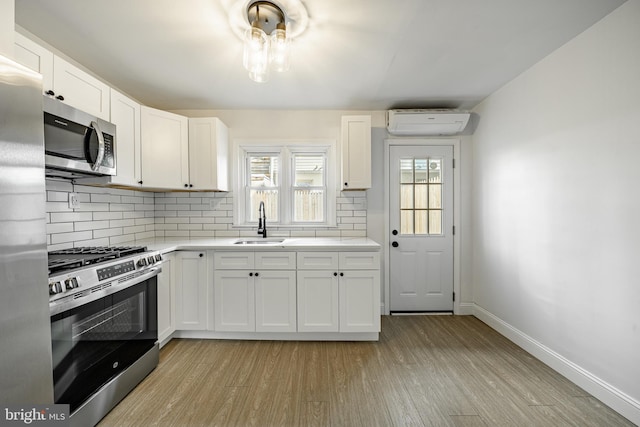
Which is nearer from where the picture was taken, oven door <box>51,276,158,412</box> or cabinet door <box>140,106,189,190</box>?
oven door <box>51,276,158,412</box>

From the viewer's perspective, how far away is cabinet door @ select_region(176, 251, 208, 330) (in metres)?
2.68

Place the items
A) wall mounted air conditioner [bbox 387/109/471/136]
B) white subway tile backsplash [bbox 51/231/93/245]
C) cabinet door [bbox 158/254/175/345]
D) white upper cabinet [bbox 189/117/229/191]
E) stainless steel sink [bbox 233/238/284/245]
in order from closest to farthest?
white subway tile backsplash [bbox 51/231/93/245] → cabinet door [bbox 158/254/175/345] → stainless steel sink [bbox 233/238/284/245] → white upper cabinet [bbox 189/117/229/191] → wall mounted air conditioner [bbox 387/109/471/136]

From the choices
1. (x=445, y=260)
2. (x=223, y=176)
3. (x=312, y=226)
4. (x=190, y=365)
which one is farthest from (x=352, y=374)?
(x=223, y=176)

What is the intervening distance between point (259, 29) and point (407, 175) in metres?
2.35

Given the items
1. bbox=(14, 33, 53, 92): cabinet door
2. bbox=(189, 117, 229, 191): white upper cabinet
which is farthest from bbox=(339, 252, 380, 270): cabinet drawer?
bbox=(14, 33, 53, 92): cabinet door

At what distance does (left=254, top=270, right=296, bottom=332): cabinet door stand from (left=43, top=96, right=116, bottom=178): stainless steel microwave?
5.12 ft

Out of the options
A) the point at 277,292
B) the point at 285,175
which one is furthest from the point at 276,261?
the point at 285,175

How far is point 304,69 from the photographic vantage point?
2391 millimetres

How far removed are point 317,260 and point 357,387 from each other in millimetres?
1095

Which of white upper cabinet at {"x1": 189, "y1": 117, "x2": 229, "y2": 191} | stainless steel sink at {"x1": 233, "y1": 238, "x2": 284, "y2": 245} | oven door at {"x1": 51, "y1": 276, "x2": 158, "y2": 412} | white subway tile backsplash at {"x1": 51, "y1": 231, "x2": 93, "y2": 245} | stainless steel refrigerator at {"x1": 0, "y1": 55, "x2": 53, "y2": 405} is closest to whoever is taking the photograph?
stainless steel refrigerator at {"x1": 0, "y1": 55, "x2": 53, "y2": 405}

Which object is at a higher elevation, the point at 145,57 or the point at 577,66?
the point at 145,57

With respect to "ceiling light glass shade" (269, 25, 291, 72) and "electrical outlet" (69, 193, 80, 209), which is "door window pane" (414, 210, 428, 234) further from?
"electrical outlet" (69, 193, 80, 209)

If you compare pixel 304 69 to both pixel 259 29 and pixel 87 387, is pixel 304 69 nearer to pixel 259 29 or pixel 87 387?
pixel 259 29

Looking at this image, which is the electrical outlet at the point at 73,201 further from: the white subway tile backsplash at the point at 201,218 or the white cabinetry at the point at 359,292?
the white cabinetry at the point at 359,292
